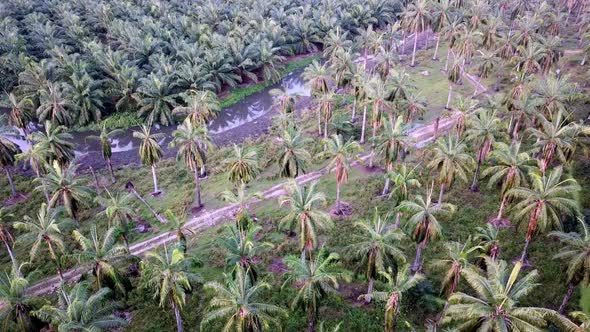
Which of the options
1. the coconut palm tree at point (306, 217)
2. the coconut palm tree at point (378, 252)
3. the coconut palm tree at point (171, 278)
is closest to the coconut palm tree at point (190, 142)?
the coconut palm tree at point (306, 217)

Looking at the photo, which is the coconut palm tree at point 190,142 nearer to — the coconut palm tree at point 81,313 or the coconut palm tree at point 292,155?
the coconut palm tree at point 292,155

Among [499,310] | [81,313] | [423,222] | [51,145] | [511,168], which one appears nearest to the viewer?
[499,310]

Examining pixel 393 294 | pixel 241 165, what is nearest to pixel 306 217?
pixel 393 294

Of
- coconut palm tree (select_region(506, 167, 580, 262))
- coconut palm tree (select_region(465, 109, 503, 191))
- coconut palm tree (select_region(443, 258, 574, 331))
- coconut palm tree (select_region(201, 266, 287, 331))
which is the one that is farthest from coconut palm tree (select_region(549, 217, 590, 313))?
coconut palm tree (select_region(201, 266, 287, 331))

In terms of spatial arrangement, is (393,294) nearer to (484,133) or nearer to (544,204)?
(544,204)

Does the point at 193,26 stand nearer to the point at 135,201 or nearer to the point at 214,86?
the point at 214,86

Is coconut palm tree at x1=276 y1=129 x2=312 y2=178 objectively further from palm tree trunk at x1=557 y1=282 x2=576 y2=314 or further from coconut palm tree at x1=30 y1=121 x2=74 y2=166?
palm tree trunk at x1=557 y1=282 x2=576 y2=314
